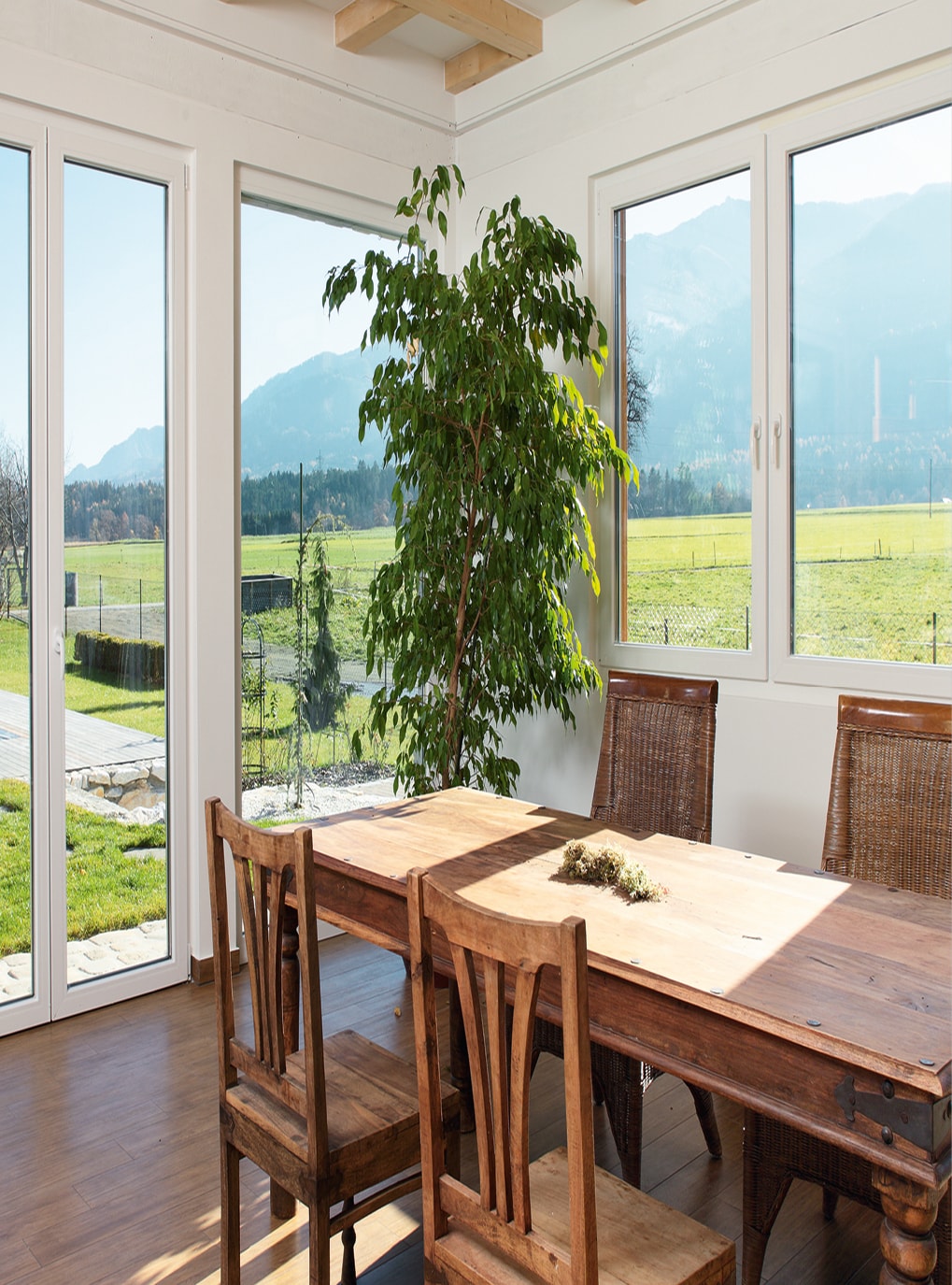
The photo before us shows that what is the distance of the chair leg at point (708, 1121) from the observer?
Answer: 239 cm

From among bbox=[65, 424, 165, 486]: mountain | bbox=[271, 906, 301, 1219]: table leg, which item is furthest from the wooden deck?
bbox=[271, 906, 301, 1219]: table leg

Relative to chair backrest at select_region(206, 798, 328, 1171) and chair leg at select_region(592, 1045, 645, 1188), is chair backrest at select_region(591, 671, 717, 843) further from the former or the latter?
chair backrest at select_region(206, 798, 328, 1171)

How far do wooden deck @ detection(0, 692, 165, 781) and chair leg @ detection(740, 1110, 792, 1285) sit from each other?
2.24 meters

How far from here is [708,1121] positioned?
2.41m

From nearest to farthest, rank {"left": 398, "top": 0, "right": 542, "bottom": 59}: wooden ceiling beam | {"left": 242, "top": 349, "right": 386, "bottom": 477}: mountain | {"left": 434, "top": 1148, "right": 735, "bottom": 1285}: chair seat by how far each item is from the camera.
Result: {"left": 434, "top": 1148, "right": 735, "bottom": 1285}: chair seat, {"left": 398, "top": 0, "right": 542, "bottom": 59}: wooden ceiling beam, {"left": 242, "top": 349, "right": 386, "bottom": 477}: mountain

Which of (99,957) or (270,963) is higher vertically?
(270,963)

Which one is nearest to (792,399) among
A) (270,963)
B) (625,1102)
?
(625,1102)

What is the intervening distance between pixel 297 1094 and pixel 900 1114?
950 millimetres

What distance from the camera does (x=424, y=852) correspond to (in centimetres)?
222

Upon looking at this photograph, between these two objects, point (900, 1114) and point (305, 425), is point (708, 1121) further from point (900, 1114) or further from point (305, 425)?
point (305, 425)

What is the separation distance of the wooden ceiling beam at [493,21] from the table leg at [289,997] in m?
2.85

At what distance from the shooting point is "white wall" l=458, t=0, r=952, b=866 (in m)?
2.88

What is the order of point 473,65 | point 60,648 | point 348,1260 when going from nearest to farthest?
point 348,1260
point 60,648
point 473,65

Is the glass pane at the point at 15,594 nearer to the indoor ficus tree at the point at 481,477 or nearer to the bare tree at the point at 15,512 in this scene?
the bare tree at the point at 15,512
